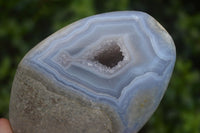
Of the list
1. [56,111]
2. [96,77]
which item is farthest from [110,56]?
[56,111]

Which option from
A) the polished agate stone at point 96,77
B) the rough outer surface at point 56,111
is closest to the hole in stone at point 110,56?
the polished agate stone at point 96,77

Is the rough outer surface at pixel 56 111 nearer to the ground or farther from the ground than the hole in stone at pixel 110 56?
nearer to the ground

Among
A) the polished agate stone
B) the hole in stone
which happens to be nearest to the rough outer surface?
the polished agate stone

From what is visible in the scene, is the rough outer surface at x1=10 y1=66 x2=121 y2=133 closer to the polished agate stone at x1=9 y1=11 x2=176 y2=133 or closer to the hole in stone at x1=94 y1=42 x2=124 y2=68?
the polished agate stone at x1=9 y1=11 x2=176 y2=133

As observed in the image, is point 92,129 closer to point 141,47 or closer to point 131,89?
point 131,89

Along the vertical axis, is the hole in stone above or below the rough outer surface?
above

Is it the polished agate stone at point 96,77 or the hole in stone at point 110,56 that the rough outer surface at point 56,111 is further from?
the hole in stone at point 110,56
